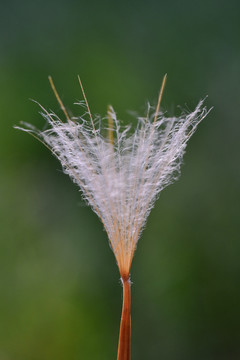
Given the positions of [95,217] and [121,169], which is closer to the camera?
[121,169]

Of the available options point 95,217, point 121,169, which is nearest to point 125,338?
point 121,169

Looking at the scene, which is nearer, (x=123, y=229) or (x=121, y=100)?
(x=123, y=229)

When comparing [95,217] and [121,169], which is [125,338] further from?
[95,217]

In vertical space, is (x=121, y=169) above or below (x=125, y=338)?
above

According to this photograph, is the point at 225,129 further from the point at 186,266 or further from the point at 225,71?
the point at 186,266

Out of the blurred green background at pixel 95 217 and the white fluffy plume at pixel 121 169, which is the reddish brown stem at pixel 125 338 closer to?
the white fluffy plume at pixel 121 169

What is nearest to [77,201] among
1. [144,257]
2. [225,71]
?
[144,257]

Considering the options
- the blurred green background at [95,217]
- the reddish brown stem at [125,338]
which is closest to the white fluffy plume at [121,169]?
the reddish brown stem at [125,338]
